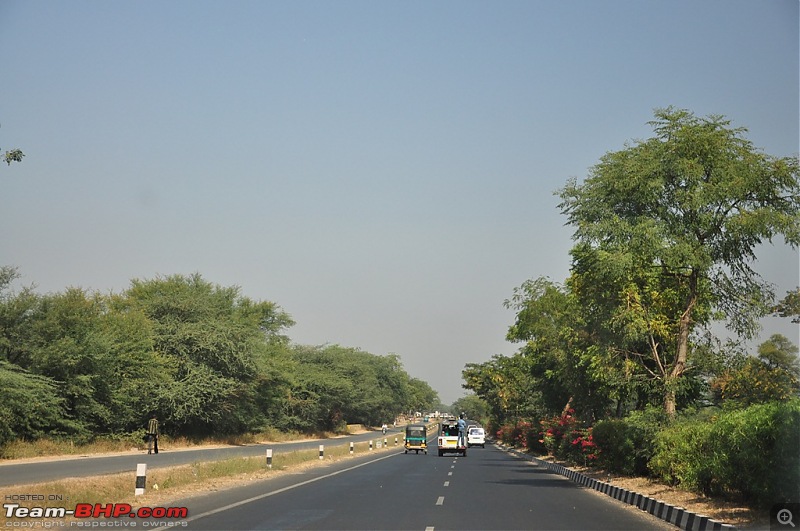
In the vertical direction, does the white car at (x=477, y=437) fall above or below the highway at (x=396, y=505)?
above

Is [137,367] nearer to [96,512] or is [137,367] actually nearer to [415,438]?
[415,438]

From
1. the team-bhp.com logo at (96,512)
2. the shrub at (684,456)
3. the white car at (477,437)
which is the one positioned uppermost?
the white car at (477,437)

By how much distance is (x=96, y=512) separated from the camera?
53.4ft

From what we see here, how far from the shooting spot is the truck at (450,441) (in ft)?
171

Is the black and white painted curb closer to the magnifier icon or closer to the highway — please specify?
the highway

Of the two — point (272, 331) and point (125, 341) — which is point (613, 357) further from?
point (272, 331)

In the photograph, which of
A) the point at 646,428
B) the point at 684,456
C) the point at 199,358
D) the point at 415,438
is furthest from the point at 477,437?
the point at 684,456

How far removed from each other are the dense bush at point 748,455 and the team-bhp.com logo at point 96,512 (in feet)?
32.5

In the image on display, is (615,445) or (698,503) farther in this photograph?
(615,445)

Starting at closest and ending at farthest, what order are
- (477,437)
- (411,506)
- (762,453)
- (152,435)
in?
(762,453), (411,506), (152,435), (477,437)

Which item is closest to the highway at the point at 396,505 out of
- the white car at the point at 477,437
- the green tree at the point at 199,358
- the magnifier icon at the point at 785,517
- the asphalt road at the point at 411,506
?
the asphalt road at the point at 411,506

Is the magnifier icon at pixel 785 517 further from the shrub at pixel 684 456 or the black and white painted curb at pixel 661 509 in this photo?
the shrub at pixel 684 456

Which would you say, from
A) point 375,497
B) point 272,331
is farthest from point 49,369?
point 272,331

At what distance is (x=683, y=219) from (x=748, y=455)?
11006mm
